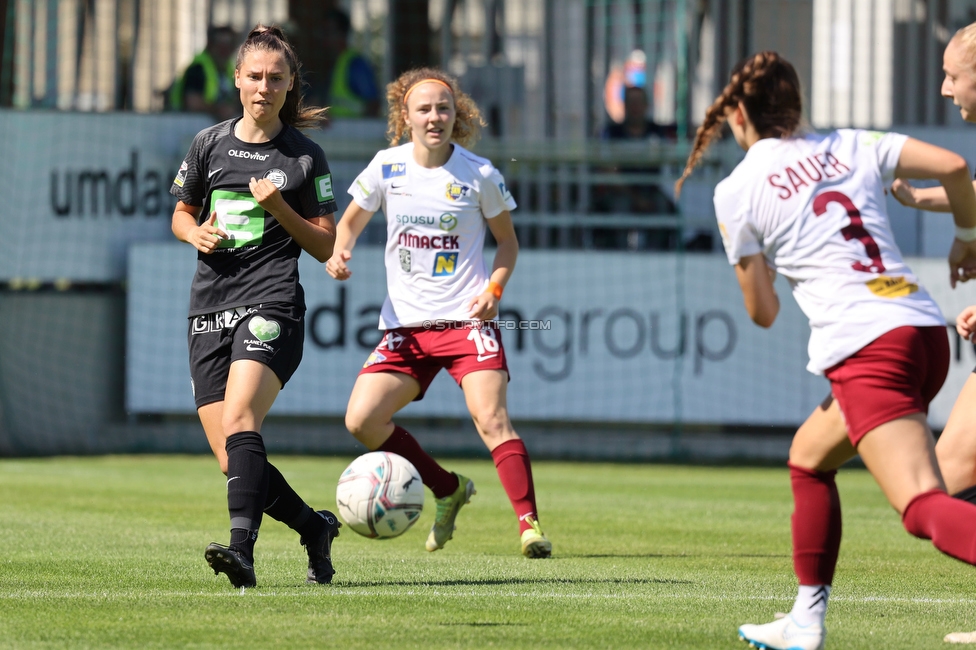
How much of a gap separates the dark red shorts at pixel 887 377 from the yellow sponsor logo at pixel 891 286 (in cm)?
12

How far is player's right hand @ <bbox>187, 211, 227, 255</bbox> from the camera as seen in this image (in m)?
5.69

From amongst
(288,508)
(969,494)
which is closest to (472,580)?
(288,508)

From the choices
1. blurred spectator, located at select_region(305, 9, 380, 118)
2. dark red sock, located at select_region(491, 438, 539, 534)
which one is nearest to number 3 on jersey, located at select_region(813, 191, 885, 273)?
dark red sock, located at select_region(491, 438, 539, 534)

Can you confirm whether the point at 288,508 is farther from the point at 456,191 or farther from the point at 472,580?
the point at 456,191

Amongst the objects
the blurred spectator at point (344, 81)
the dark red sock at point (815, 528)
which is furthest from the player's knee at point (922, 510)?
the blurred spectator at point (344, 81)

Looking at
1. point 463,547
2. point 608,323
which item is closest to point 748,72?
point 463,547

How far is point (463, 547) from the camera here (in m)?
7.65

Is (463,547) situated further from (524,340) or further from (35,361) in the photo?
(35,361)

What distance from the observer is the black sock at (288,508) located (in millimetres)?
5871

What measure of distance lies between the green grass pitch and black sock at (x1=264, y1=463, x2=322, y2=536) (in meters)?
0.25

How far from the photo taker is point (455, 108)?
732 cm

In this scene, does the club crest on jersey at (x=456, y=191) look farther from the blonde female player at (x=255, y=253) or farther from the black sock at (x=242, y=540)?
the black sock at (x=242, y=540)

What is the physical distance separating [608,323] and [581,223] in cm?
125

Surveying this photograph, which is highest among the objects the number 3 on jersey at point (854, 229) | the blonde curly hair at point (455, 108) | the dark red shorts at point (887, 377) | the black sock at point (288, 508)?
the blonde curly hair at point (455, 108)
